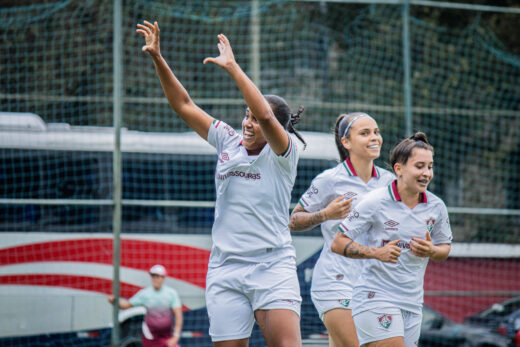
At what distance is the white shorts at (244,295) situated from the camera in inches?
143

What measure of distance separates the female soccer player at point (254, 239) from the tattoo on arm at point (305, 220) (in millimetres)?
683

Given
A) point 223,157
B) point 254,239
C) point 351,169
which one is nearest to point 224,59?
point 223,157

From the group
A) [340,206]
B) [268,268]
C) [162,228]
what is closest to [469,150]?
[162,228]

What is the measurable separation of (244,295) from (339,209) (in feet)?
3.39

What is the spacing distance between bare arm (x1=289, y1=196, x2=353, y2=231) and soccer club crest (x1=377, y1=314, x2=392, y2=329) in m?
0.74

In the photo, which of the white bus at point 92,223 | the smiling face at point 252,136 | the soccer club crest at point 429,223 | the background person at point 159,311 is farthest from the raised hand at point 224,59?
the background person at point 159,311

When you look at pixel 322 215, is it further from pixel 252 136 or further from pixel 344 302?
pixel 252 136

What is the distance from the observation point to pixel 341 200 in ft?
14.9

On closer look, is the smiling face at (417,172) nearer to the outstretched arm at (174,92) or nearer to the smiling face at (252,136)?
the smiling face at (252,136)

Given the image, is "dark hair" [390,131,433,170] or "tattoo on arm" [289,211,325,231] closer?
"dark hair" [390,131,433,170]

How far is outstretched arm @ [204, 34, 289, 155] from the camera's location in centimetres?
339

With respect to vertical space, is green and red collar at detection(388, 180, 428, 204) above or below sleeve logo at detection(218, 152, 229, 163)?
below

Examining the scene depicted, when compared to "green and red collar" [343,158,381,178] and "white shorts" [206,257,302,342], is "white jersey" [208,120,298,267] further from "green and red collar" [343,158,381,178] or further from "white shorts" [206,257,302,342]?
"green and red collar" [343,158,381,178]

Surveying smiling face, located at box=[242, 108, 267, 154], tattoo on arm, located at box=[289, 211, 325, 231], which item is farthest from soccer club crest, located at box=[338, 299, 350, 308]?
smiling face, located at box=[242, 108, 267, 154]
